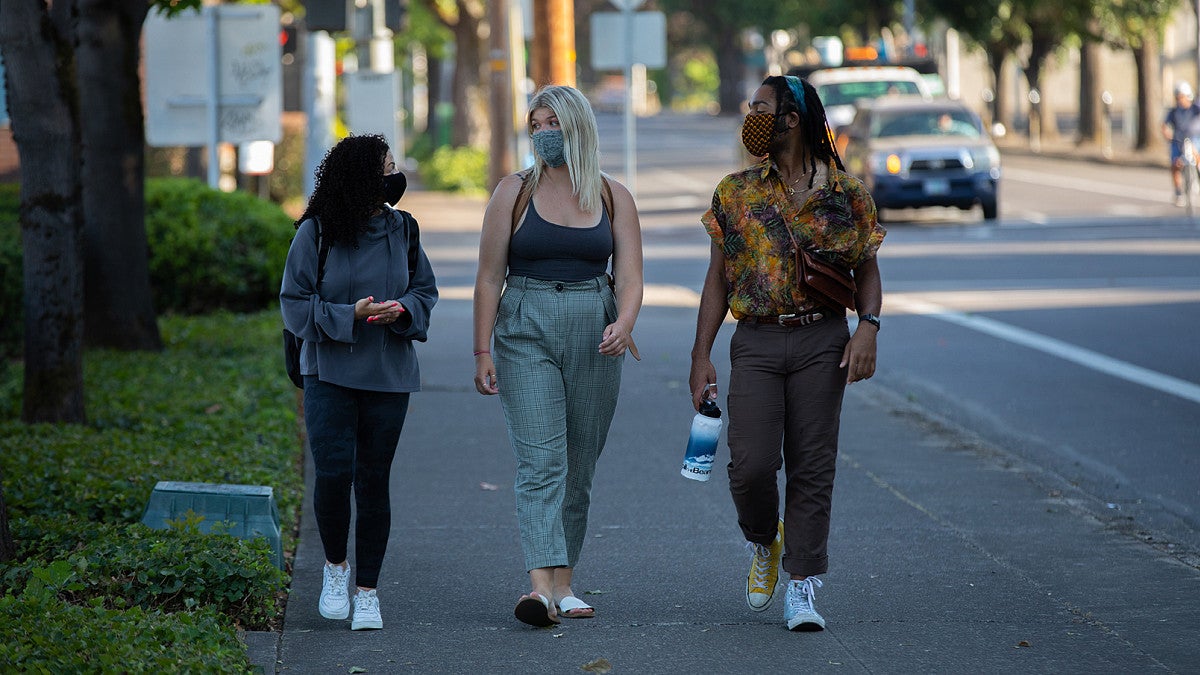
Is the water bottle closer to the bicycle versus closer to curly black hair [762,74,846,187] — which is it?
curly black hair [762,74,846,187]

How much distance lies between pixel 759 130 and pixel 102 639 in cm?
255

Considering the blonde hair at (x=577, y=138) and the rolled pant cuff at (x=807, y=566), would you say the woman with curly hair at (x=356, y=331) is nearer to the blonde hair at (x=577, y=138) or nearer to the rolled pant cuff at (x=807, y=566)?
the blonde hair at (x=577, y=138)

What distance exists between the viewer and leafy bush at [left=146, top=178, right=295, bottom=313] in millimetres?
14016

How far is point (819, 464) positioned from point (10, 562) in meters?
2.75

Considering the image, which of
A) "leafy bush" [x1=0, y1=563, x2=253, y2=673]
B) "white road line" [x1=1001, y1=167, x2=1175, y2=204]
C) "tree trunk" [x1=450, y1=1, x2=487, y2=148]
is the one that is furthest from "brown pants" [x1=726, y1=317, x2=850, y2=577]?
"tree trunk" [x1=450, y1=1, x2=487, y2=148]

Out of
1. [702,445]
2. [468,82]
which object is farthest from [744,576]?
[468,82]

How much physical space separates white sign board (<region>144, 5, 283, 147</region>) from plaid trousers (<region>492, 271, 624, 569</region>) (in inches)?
340

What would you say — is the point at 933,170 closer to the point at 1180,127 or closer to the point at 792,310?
the point at 1180,127

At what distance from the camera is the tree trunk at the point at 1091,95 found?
43562 millimetres

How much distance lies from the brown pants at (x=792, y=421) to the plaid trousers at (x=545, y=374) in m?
0.48

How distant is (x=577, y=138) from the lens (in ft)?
18.5

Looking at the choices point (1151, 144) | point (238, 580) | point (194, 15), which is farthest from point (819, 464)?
point (1151, 144)

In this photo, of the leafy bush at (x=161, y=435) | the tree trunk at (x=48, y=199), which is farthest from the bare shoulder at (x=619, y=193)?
the tree trunk at (x=48, y=199)

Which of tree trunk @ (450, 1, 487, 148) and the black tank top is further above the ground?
tree trunk @ (450, 1, 487, 148)
